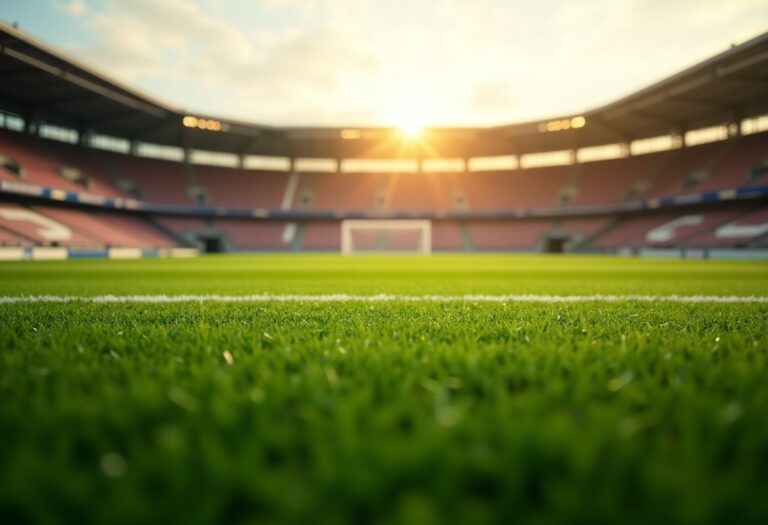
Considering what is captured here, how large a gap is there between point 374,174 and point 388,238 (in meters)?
8.54

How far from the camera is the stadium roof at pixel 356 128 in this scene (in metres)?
22.4

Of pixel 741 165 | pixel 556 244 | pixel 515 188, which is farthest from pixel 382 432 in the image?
pixel 515 188

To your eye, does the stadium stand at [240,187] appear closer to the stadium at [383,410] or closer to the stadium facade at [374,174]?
the stadium facade at [374,174]

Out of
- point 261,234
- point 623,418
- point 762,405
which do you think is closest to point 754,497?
point 623,418

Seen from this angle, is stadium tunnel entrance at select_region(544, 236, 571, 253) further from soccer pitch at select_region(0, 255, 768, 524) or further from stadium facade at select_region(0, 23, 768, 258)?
soccer pitch at select_region(0, 255, 768, 524)

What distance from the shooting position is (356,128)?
37188 mm

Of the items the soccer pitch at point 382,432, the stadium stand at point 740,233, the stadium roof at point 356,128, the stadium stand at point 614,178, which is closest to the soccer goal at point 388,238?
the stadium roof at point 356,128

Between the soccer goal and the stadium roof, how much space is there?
8270mm

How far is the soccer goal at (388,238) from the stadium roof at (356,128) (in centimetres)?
827

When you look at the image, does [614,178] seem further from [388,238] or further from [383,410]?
[383,410]

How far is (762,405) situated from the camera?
964 millimetres

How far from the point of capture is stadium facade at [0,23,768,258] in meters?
24.3

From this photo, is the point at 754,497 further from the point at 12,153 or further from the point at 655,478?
the point at 12,153

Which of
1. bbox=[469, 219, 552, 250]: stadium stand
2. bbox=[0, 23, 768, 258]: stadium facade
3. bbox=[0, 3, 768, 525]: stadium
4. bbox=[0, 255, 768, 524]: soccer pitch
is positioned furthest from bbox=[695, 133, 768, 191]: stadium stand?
bbox=[0, 255, 768, 524]: soccer pitch
